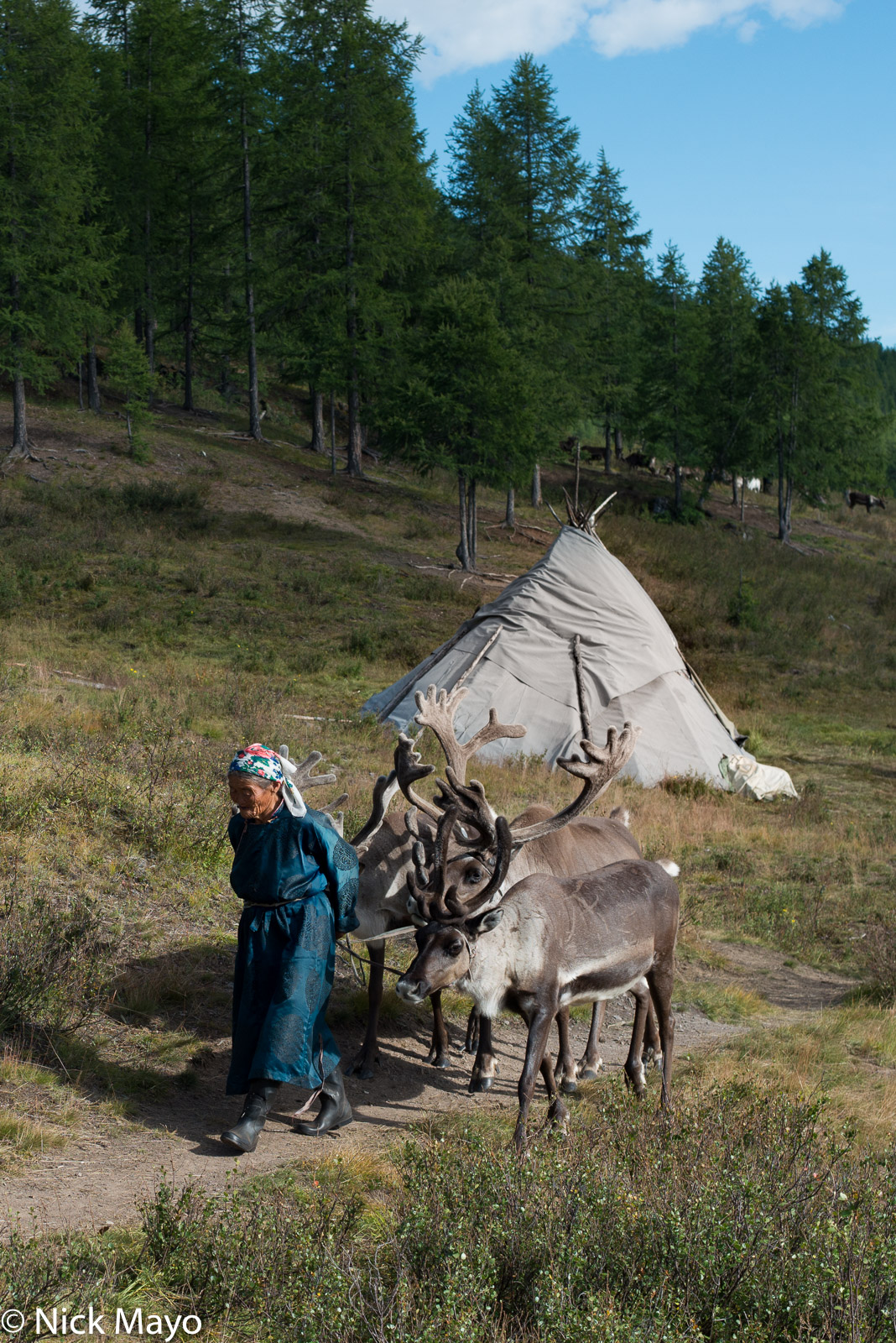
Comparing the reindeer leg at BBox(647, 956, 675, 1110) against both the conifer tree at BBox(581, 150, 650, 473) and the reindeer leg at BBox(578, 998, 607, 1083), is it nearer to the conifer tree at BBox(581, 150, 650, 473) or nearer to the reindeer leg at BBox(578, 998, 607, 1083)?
the reindeer leg at BBox(578, 998, 607, 1083)

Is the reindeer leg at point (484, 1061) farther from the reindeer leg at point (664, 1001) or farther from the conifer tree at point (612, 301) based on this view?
the conifer tree at point (612, 301)

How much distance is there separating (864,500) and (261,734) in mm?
49855

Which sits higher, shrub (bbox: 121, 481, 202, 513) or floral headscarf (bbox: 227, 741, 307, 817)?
shrub (bbox: 121, 481, 202, 513)

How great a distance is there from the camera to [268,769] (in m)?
4.88

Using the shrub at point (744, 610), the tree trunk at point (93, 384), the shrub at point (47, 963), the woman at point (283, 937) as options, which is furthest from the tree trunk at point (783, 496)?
the woman at point (283, 937)

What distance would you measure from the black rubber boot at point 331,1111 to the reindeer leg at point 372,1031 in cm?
77

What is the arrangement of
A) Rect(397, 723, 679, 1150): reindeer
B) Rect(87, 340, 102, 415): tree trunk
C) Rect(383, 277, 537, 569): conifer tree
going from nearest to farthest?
Rect(397, 723, 679, 1150): reindeer, Rect(383, 277, 537, 569): conifer tree, Rect(87, 340, 102, 415): tree trunk

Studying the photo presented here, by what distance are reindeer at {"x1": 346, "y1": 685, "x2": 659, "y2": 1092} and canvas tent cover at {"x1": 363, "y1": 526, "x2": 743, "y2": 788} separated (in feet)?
21.5

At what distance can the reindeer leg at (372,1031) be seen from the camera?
5953 millimetres

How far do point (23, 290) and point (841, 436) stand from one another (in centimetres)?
2791

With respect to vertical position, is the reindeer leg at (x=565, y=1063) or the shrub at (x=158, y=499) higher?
the shrub at (x=158, y=499)

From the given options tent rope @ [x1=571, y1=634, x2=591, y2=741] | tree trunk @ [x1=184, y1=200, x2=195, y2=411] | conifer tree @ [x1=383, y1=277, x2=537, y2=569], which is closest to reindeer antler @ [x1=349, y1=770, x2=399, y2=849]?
tent rope @ [x1=571, y1=634, x2=591, y2=741]

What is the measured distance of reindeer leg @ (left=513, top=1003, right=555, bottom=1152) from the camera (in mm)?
4785

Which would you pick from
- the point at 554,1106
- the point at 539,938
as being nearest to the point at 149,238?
the point at 539,938
